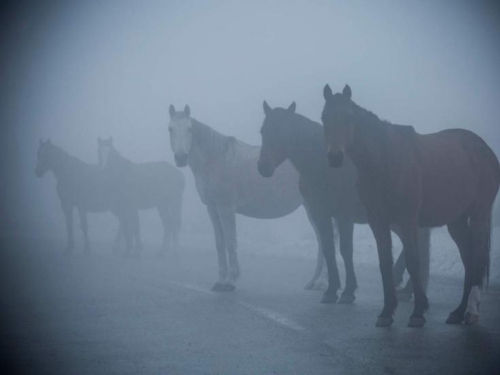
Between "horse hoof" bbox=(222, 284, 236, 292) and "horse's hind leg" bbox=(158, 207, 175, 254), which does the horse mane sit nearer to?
"horse hoof" bbox=(222, 284, 236, 292)

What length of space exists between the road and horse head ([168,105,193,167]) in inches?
91.8

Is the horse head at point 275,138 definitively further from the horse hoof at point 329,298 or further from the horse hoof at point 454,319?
the horse hoof at point 454,319

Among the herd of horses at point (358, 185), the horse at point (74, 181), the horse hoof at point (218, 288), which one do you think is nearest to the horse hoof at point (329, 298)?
the herd of horses at point (358, 185)

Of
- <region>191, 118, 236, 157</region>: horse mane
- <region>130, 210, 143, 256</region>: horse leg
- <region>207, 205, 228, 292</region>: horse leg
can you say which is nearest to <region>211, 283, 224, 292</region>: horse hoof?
<region>207, 205, 228, 292</region>: horse leg

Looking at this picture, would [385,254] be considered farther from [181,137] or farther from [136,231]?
[136,231]

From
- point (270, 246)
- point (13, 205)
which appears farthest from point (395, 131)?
point (13, 205)

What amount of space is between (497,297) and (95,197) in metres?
17.8

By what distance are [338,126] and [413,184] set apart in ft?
3.56

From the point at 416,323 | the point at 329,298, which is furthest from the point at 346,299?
the point at 416,323

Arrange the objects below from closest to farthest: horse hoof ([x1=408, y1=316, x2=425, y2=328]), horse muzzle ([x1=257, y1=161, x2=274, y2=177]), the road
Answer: the road
horse hoof ([x1=408, y1=316, x2=425, y2=328])
horse muzzle ([x1=257, y1=161, x2=274, y2=177])

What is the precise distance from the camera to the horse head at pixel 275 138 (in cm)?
982

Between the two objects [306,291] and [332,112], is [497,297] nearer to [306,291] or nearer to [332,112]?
[306,291]

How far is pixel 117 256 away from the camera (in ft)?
69.7

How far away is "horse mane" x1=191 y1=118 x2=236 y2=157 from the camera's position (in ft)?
39.3
